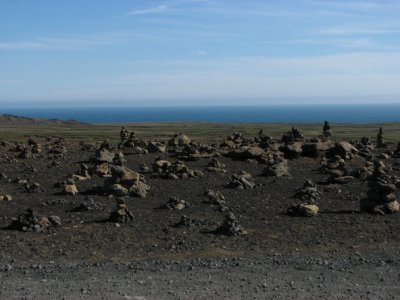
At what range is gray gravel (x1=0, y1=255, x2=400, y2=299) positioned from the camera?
42.5ft

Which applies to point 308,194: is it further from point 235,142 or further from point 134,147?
point 235,142

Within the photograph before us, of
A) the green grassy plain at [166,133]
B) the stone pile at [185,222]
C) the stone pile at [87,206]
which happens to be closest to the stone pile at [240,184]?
the stone pile at [87,206]

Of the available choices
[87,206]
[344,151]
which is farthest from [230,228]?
[344,151]

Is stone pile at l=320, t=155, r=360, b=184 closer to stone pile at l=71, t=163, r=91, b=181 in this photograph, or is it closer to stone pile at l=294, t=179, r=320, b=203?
stone pile at l=294, t=179, r=320, b=203

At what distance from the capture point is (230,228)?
1938 centimetres

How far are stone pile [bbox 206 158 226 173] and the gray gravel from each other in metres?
17.5

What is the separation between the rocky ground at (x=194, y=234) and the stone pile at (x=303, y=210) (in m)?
0.10

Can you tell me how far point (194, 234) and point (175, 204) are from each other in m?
4.71

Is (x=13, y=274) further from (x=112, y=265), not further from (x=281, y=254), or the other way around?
(x=281, y=254)

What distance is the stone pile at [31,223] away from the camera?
64.3ft

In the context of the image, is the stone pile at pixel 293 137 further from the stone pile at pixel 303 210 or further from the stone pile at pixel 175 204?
the stone pile at pixel 303 210

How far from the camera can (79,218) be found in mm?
21672

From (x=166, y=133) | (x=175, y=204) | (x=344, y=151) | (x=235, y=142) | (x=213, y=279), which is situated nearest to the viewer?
(x=213, y=279)

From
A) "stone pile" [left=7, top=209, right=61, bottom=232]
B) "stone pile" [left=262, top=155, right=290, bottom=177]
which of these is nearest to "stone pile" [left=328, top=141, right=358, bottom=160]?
"stone pile" [left=262, top=155, right=290, bottom=177]
